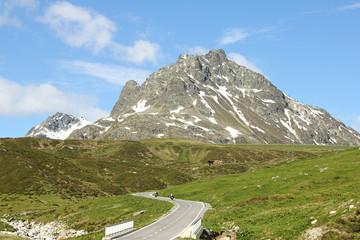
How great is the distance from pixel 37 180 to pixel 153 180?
53845 millimetres

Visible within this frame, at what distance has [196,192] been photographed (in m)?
88.0

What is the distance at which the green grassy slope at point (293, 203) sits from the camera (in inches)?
1223

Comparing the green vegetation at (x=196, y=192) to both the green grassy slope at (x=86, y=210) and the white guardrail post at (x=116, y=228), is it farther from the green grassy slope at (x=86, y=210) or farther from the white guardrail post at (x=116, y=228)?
the white guardrail post at (x=116, y=228)

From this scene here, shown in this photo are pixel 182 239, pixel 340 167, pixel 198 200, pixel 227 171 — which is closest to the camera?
pixel 182 239

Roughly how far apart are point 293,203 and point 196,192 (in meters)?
43.2

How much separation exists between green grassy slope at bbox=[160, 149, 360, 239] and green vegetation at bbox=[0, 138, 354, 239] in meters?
0.08

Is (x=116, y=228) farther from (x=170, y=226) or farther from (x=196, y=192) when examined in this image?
(x=196, y=192)

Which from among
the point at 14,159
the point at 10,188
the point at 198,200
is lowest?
the point at 198,200

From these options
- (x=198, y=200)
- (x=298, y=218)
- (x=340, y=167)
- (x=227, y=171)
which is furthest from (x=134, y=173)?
(x=298, y=218)

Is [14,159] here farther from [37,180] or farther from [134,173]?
[134,173]

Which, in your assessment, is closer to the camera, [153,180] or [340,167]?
[340,167]

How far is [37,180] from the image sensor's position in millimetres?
121875

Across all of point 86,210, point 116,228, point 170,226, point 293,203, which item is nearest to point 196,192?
point 86,210

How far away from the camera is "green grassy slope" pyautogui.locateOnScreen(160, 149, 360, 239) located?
31062 mm
